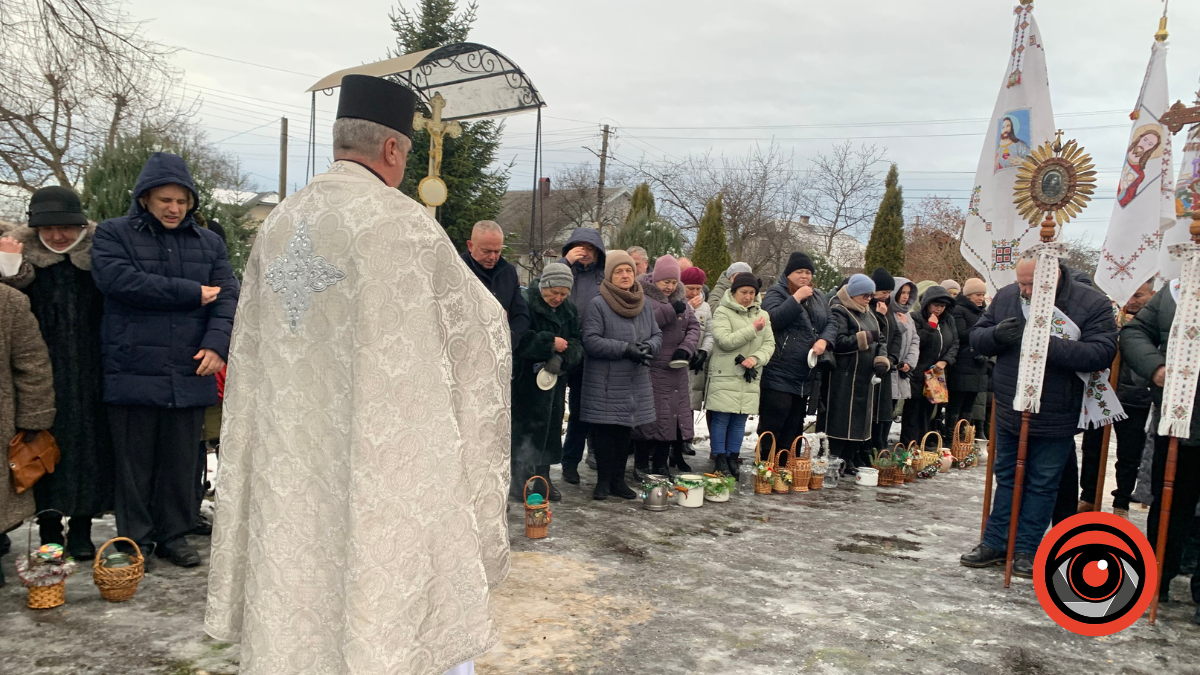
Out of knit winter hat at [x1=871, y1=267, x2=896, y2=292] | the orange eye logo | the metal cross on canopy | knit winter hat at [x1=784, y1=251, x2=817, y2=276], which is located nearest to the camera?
the orange eye logo

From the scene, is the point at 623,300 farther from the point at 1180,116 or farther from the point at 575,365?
the point at 1180,116

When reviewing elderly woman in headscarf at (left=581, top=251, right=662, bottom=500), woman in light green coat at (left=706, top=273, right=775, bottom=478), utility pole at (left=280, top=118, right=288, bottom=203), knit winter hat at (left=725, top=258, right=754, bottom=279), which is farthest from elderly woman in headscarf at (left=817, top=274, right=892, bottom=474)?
utility pole at (left=280, top=118, right=288, bottom=203)

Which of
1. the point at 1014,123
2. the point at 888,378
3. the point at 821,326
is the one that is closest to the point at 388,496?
the point at 1014,123

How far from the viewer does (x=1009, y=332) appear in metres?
4.99

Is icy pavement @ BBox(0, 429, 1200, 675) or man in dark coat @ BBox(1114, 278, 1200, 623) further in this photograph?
man in dark coat @ BBox(1114, 278, 1200, 623)

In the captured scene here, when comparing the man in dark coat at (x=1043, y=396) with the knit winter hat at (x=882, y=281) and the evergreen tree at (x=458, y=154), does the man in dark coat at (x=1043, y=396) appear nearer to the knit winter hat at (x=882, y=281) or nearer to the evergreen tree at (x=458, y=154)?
the knit winter hat at (x=882, y=281)

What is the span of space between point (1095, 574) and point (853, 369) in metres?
3.70

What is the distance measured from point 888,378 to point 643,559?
421cm

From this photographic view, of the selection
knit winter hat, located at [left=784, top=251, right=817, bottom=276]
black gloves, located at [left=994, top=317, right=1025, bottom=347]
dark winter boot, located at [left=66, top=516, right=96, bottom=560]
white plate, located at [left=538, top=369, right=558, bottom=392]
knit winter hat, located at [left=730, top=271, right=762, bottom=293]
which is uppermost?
knit winter hat, located at [left=784, top=251, right=817, bottom=276]

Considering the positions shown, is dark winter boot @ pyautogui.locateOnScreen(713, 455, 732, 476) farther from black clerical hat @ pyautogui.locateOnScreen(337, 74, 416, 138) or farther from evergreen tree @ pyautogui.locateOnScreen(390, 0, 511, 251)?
evergreen tree @ pyautogui.locateOnScreen(390, 0, 511, 251)

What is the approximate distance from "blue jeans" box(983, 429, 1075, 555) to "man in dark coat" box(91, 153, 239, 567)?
4.74 metres

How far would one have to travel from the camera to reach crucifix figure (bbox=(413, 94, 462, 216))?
12.9 feet

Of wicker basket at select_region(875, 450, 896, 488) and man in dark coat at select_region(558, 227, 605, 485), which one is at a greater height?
man in dark coat at select_region(558, 227, 605, 485)

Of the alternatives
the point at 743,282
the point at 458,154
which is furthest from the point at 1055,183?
the point at 458,154
